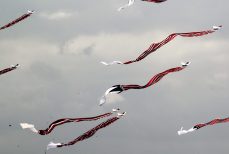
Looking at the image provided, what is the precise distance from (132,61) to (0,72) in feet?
143

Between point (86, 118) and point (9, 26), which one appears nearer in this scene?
point (86, 118)

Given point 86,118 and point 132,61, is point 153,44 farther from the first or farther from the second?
point 86,118

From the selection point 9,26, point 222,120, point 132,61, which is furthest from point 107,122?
point 9,26

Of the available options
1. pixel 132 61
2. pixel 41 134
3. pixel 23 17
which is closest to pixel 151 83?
pixel 132 61

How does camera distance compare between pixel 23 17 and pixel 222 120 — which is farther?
pixel 23 17

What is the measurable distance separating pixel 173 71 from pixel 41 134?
30.7m

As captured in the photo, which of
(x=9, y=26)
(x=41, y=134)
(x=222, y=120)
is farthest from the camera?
(x=9, y=26)

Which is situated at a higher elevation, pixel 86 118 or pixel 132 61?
pixel 132 61

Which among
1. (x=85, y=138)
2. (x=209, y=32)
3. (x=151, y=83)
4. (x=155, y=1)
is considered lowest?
(x=85, y=138)

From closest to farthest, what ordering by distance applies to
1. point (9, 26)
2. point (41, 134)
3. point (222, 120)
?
point (41, 134)
point (222, 120)
point (9, 26)

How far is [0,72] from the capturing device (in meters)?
150

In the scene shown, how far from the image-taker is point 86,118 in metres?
121

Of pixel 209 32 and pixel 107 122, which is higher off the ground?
pixel 209 32

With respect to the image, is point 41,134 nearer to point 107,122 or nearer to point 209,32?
point 107,122
